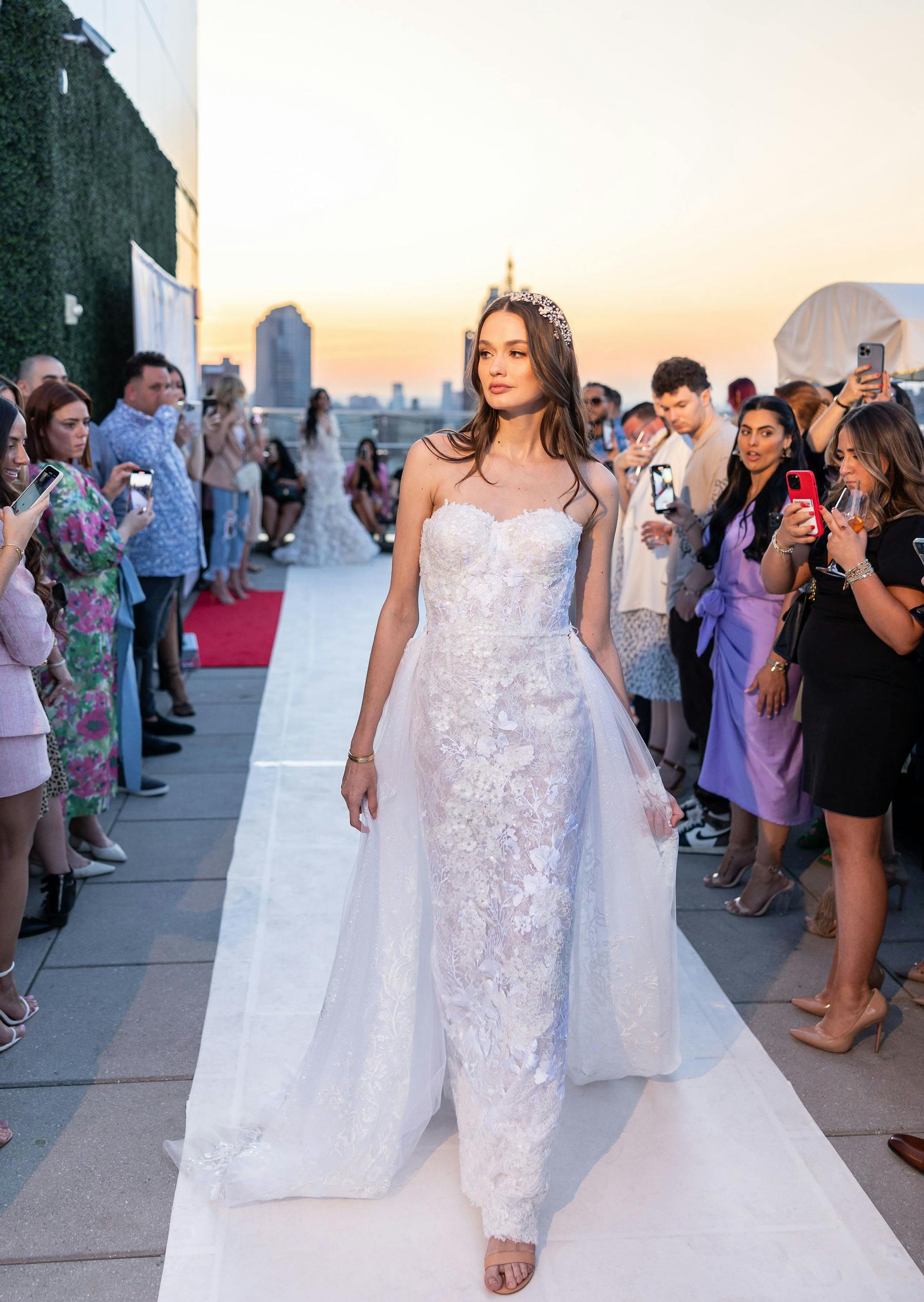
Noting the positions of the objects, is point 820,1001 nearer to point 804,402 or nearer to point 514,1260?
point 514,1260

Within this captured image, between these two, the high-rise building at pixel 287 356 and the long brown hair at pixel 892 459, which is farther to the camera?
the high-rise building at pixel 287 356

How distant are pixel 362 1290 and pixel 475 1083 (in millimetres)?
468

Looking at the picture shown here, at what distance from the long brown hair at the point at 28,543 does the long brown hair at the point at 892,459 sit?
2.31 metres

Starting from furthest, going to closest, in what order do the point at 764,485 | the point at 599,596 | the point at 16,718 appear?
the point at 764,485 < the point at 16,718 < the point at 599,596

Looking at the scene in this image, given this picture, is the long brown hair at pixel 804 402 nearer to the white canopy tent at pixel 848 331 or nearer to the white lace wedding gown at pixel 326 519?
the white canopy tent at pixel 848 331

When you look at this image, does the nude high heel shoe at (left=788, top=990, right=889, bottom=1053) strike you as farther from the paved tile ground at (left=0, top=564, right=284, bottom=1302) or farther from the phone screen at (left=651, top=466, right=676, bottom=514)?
the phone screen at (left=651, top=466, right=676, bottom=514)

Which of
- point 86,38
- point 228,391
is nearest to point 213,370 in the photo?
point 228,391

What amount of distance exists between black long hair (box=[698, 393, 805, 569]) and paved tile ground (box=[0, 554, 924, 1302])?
1.44 meters

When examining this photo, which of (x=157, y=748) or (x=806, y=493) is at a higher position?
(x=806, y=493)

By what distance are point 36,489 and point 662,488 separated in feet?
9.31

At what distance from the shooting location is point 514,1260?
93.0 inches

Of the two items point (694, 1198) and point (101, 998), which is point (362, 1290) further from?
point (101, 998)

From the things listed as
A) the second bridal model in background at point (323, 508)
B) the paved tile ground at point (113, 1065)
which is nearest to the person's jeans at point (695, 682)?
the paved tile ground at point (113, 1065)

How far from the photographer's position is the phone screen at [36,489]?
2881 millimetres
